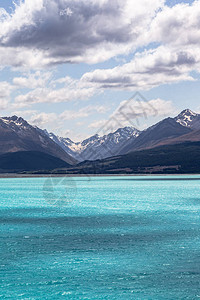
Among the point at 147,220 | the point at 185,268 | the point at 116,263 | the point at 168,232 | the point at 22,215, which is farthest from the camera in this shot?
the point at 22,215

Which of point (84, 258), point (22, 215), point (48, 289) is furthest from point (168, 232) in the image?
point (22, 215)

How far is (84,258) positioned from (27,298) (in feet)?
46.2

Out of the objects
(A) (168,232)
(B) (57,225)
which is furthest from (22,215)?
(A) (168,232)

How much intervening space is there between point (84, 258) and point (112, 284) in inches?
402

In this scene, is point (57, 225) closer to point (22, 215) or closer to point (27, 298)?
point (22, 215)

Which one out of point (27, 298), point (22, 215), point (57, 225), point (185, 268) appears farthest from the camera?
point (22, 215)

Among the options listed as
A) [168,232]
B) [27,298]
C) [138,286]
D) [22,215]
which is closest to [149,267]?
[138,286]

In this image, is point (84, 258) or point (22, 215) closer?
point (84, 258)

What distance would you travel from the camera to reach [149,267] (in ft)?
140

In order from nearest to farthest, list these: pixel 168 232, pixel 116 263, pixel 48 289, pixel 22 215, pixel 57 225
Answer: pixel 48 289
pixel 116 263
pixel 168 232
pixel 57 225
pixel 22 215

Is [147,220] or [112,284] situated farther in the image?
[147,220]

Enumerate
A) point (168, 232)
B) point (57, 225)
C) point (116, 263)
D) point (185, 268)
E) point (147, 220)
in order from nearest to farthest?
1. point (185, 268)
2. point (116, 263)
3. point (168, 232)
4. point (57, 225)
5. point (147, 220)

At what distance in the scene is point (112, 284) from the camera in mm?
37344

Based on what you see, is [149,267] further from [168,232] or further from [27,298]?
[168,232]
